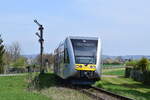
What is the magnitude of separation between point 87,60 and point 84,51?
2.01 feet

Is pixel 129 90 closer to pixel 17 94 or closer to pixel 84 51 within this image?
pixel 84 51

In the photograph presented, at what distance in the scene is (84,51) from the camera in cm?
2183

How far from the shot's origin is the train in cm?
2139

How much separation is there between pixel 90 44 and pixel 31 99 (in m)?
8.97

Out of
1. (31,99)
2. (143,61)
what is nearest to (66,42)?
(31,99)

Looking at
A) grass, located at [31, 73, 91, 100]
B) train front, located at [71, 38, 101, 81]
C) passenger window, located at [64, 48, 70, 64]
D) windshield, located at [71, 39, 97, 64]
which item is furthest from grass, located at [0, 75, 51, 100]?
windshield, located at [71, 39, 97, 64]

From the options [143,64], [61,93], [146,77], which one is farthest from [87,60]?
[143,64]

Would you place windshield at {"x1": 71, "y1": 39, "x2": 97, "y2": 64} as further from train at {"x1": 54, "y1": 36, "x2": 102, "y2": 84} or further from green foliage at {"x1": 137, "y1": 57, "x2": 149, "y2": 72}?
green foliage at {"x1": 137, "y1": 57, "x2": 149, "y2": 72}

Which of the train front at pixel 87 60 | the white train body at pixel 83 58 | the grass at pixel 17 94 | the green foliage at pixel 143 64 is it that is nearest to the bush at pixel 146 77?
the green foliage at pixel 143 64

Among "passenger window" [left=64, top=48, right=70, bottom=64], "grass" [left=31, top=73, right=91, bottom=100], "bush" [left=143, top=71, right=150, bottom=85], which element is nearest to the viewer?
"grass" [left=31, top=73, right=91, bottom=100]

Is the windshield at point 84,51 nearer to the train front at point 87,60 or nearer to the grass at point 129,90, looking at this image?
the train front at point 87,60

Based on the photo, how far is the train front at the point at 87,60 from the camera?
21.4 m

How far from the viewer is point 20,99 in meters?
14.0

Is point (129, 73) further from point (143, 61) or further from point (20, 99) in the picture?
point (20, 99)
